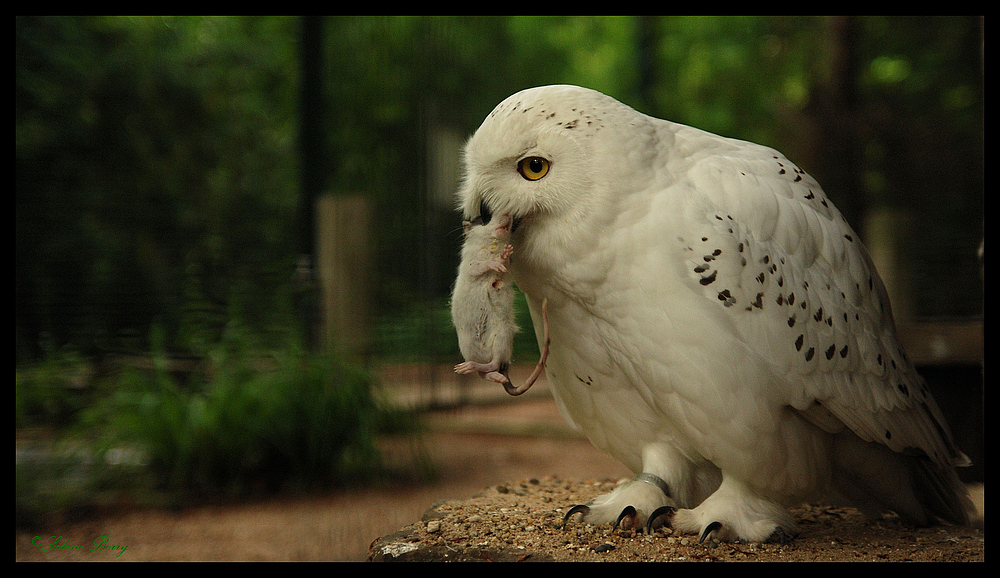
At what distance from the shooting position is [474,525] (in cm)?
150

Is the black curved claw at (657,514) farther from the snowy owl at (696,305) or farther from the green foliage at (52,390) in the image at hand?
the green foliage at (52,390)

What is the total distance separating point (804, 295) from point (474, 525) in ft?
2.59

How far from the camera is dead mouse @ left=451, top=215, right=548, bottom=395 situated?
1.34 m

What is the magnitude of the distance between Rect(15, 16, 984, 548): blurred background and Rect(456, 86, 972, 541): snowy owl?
2.12ft

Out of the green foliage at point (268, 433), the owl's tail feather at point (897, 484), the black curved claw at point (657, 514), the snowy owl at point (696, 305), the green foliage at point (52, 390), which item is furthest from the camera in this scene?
the green foliage at point (52, 390)

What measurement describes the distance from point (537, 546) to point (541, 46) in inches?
154

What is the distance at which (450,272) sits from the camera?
2434 mm

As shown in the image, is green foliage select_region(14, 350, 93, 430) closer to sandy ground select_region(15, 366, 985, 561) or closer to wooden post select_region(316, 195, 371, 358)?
sandy ground select_region(15, 366, 985, 561)

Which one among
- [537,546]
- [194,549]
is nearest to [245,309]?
[194,549]

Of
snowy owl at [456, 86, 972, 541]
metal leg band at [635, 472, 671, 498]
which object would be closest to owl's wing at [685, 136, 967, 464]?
snowy owl at [456, 86, 972, 541]

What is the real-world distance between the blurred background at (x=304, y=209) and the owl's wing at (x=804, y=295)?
84 cm

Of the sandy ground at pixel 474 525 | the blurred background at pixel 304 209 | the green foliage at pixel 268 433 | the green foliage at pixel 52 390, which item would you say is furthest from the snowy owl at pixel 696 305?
the green foliage at pixel 52 390

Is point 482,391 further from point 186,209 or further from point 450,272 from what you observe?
point 186,209

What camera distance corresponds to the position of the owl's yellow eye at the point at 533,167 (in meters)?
1.36
